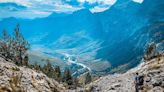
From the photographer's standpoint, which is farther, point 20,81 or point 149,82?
point 20,81

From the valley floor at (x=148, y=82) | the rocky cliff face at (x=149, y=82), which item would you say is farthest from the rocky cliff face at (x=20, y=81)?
the rocky cliff face at (x=149, y=82)

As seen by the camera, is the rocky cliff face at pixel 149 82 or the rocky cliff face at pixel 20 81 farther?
the rocky cliff face at pixel 20 81

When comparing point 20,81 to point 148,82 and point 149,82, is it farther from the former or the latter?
point 149,82

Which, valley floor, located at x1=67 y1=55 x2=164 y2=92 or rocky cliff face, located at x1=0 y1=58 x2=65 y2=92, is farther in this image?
rocky cliff face, located at x1=0 y1=58 x2=65 y2=92

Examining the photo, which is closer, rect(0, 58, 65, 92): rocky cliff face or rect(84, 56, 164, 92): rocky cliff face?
rect(84, 56, 164, 92): rocky cliff face

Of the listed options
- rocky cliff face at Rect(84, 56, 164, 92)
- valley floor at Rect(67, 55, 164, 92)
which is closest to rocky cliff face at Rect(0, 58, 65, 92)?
valley floor at Rect(67, 55, 164, 92)

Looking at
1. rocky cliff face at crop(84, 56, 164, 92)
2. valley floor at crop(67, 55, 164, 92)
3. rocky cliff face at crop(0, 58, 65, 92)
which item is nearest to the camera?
rocky cliff face at crop(84, 56, 164, 92)

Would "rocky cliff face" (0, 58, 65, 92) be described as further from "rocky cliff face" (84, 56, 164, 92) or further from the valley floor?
"rocky cliff face" (84, 56, 164, 92)

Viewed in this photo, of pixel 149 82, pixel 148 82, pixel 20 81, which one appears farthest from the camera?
pixel 20 81

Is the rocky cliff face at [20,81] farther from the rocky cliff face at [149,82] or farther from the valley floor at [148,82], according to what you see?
the rocky cliff face at [149,82]

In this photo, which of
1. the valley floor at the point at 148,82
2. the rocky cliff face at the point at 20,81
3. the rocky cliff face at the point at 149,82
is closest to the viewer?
the rocky cliff face at the point at 149,82

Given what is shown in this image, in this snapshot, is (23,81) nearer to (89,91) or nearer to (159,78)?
(89,91)

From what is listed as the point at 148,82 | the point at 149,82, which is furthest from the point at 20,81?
the point at 149,82

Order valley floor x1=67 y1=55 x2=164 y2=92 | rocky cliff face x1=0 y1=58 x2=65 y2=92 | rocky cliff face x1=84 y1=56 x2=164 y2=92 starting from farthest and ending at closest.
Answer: rocky cliff face x1=0 y1=58 x2=65 y2=92
valley floor x1=67 y1=55 x2=164 y2=92
rocky cliff face x1=84 y1=56 x2=164 y2=92
